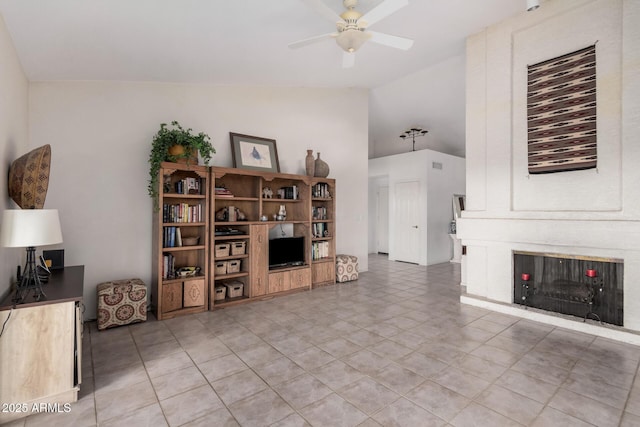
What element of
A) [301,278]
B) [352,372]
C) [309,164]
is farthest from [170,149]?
[352,372]

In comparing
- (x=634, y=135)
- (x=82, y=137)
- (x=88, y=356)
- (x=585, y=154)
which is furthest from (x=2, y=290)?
(x=634, y=135)

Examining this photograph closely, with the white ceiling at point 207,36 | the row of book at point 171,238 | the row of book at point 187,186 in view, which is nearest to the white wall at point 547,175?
the white ceiling at point 207,36

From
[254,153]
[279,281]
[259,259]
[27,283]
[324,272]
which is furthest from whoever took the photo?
[324,272]

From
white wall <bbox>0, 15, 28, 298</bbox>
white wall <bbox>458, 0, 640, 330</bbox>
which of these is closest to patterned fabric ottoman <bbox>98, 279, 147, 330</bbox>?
white wall <bbox>0, 15, 28, 298</bbox>

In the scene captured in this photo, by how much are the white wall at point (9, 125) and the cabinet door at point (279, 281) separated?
276 centimetres

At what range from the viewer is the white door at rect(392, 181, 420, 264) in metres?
7.48

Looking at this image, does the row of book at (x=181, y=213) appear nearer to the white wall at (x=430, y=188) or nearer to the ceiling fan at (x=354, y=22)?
the ceiling fan at (x=354, y=22)

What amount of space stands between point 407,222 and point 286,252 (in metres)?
4.01

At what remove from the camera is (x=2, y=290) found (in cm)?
226

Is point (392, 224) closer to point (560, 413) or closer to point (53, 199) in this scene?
point (560, 413)

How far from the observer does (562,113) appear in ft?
11.8

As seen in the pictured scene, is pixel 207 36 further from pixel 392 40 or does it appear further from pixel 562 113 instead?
pixel 562 113

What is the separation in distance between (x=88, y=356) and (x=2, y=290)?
90 centimetres

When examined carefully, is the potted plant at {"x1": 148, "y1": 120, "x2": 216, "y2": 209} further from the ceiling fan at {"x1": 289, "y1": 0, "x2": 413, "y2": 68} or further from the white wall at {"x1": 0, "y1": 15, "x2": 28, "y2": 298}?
the ceiling fan at {"x1": 289, "y1": 0, "x2": 413, "y2": 68}
